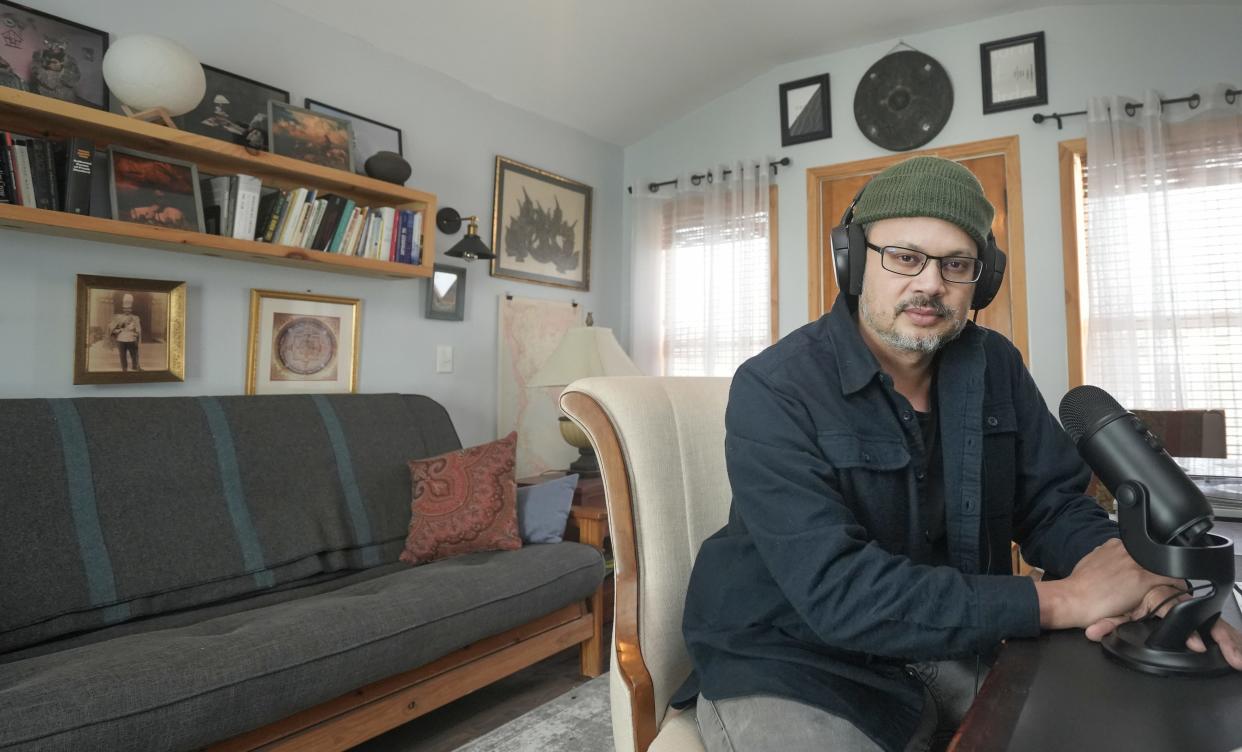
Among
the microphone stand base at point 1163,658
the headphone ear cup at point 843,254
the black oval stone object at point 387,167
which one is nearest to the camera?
the microphone stand base at point 1163,658

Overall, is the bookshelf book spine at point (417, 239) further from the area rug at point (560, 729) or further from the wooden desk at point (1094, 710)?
the wooden desk at point (1094, 710)

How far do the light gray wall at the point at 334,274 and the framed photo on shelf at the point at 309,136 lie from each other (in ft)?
0.70

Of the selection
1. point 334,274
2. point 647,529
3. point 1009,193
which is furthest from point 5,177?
point 1009,193

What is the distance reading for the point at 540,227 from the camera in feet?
12.5

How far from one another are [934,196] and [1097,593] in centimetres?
59

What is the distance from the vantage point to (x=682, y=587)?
3.86 feet

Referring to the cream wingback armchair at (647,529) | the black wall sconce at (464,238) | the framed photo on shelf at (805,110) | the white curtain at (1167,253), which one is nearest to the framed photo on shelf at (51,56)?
the black wall sconce at (464,238)

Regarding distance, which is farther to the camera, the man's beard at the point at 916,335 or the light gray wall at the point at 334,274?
the light gray wall at the point at 334,274

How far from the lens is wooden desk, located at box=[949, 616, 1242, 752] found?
52 centimetres

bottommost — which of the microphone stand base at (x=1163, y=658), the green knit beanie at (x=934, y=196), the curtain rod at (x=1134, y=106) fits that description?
the microphone stand base at (x=1163, y=658)

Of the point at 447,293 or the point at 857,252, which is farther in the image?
the point at 447,293

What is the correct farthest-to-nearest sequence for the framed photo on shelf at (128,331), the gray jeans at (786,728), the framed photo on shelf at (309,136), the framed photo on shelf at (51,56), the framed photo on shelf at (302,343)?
the framed photo on shelf at (302,343)
the framed photo on shelf at (309,136)
the framed photo on shelf at (128,331)
the framed photo on shelf at (51,56)
the gray jeans at (786,728)

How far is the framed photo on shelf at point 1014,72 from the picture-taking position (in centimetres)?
319

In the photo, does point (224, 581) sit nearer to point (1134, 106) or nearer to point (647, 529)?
point (647, 529)
